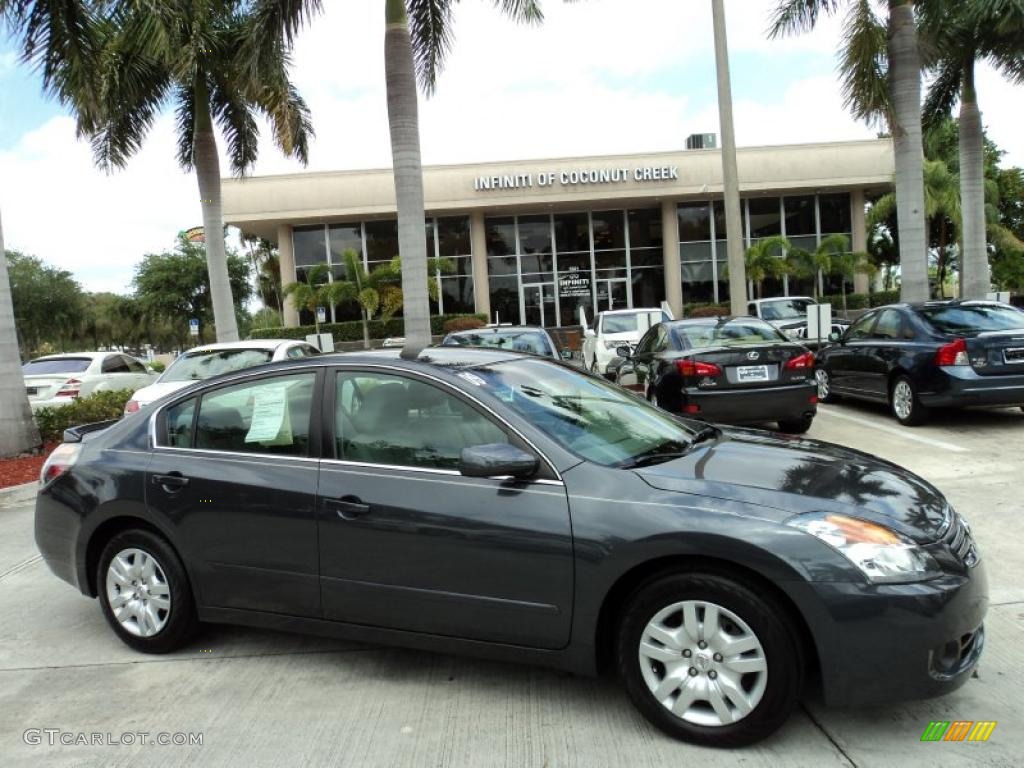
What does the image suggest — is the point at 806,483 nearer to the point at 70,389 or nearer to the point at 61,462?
the point at 61,462

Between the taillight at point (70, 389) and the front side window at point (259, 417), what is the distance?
10821mm

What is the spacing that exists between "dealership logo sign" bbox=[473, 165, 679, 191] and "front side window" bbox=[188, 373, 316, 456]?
25.7m

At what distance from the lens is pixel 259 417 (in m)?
3.96

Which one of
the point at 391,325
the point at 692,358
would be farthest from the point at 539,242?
the point at 692,358

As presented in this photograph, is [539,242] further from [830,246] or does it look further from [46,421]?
[46,421]

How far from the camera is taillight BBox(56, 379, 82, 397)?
13.2m

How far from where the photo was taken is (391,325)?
95.0ft

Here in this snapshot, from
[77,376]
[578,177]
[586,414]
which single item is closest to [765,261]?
[578,177]

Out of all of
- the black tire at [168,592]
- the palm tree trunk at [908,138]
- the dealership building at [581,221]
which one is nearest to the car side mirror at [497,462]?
the black tire at [168,592]

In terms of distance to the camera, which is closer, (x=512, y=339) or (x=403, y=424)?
(x=403, y=424)

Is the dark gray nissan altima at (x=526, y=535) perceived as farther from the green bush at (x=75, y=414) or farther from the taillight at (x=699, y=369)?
the green bush at (x=75, y=414)

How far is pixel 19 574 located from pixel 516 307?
84.6 feet

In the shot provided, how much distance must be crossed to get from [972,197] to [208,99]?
1587cm

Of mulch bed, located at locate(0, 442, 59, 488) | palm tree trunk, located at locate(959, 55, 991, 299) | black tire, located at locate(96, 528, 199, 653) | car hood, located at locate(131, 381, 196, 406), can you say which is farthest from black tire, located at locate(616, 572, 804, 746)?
palm tree trunk, located at locate(959, 55, 991, 299)
